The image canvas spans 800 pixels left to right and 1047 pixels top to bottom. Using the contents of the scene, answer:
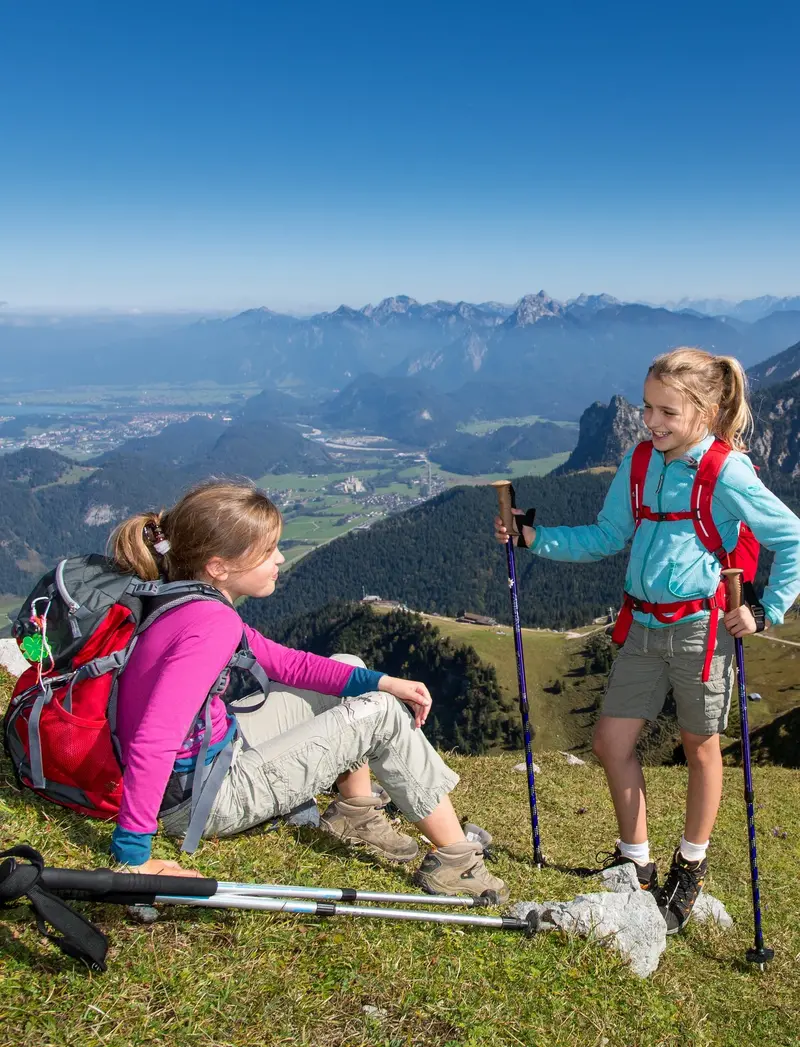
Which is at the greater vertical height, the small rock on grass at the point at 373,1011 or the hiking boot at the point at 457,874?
the small rock on grass at the point at 373,1011

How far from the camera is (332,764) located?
593cm

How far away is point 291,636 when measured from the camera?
167875mm

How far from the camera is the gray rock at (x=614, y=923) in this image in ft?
18.6

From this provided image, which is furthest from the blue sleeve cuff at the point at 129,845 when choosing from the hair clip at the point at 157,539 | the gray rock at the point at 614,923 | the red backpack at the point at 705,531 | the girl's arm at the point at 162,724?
the red backpack at the point at 705,531

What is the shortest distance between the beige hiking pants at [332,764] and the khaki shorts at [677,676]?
221 centimetres

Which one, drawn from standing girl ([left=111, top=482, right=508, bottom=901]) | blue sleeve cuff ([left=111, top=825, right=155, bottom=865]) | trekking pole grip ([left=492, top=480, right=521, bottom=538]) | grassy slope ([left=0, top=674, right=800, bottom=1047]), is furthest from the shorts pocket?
blue sleeve cuff ([left=111, top=825, right=155, bottom=865])

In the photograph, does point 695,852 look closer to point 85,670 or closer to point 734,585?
point 734,585

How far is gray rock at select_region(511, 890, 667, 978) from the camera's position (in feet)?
18.6

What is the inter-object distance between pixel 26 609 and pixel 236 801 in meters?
2.23

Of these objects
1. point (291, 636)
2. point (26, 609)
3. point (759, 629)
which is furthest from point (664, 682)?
point (291, 636)

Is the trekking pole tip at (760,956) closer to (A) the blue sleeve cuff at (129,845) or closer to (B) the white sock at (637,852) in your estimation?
(B) the white sock at (637,852)

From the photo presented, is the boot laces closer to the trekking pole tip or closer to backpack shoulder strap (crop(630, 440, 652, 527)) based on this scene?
the trekking pole tip

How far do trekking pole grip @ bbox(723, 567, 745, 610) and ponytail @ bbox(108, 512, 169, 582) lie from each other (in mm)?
5018

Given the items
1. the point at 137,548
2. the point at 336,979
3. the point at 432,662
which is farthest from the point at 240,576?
the point at 432,662
